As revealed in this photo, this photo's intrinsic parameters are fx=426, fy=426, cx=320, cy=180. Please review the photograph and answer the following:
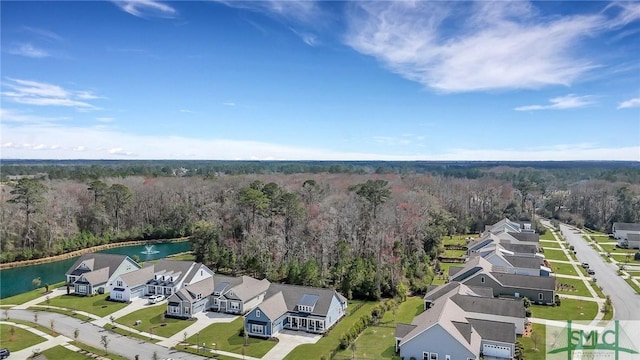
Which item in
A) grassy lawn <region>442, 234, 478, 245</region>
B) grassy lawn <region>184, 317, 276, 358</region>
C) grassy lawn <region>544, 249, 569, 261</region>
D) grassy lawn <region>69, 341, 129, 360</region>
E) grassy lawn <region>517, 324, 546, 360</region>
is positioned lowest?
grassy lawn <region>69, 341, 129, 360</region>

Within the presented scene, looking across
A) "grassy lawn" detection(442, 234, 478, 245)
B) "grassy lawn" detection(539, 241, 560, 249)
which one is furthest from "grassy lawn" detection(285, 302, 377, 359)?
"grassy lawn" detection(539, 241, 560, 249)

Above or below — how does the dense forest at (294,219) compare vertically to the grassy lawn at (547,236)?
above

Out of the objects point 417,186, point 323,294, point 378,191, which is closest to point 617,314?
point 323,294

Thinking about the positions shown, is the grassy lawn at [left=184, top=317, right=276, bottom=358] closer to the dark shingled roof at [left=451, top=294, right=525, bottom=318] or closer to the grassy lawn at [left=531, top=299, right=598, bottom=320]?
the dark shingled roof at [left=451, top=294, right=525, bottom=318]

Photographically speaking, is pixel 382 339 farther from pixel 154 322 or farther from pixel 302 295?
pixel 154 322

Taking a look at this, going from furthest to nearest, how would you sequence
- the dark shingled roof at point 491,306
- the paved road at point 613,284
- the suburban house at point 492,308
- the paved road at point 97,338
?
the paved road at point 613,284, the dark shingled roof at point 491,306, the suburban house at point 492,308, the paved road at point 97,338

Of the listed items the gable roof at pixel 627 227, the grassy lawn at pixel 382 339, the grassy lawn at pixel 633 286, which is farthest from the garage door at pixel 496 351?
the gable roof at pixel 627 227

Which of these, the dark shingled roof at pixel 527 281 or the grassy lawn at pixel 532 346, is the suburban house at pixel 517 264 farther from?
the grassy lawn at pixel 532 346
